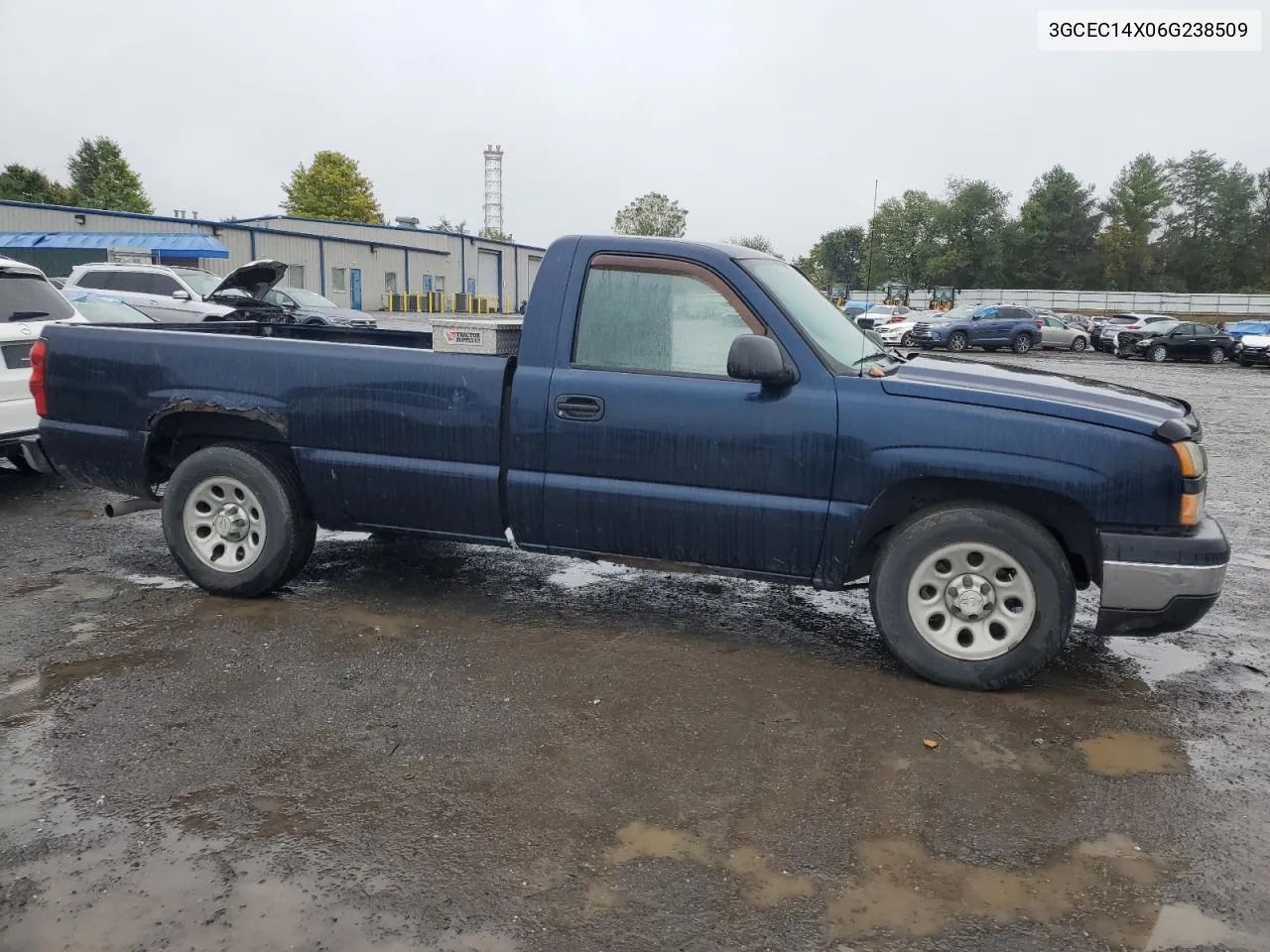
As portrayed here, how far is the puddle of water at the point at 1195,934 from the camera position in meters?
2.61

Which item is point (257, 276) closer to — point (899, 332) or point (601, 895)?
point (601, 895)

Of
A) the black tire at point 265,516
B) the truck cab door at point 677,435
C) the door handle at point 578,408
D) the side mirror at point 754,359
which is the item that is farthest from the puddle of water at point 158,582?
the side mirror at point 754,359

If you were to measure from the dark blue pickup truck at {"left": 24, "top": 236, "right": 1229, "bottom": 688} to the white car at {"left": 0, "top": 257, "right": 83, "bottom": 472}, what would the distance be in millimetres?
2105

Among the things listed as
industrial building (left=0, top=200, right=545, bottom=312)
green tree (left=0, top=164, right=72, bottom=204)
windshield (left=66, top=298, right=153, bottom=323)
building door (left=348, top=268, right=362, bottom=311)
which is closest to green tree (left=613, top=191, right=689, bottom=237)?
industrial building (left=0, top=200, right=545, bottom=312)

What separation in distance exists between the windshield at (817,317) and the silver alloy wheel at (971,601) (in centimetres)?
94

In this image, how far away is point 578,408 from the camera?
4.53 meters

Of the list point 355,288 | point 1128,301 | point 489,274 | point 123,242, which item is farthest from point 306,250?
point 1128,301

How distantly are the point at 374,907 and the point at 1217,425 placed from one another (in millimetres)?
14731

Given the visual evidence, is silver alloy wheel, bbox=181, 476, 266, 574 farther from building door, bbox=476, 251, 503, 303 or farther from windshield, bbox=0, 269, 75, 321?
building door, bbox=476, 251, 503, 303

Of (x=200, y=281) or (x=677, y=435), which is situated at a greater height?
(x=200, y=281)

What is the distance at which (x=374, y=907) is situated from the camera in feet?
8.87

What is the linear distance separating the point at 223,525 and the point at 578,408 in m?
2.05

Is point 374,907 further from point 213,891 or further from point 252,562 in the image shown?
point 252,562

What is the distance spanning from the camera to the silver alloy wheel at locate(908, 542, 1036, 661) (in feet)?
13.5
